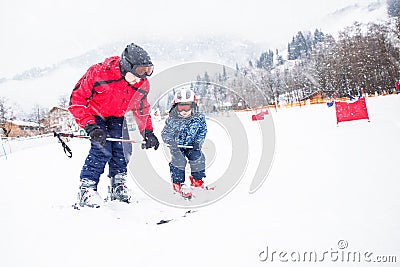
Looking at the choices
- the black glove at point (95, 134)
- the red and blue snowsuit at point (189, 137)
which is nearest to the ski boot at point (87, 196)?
the black glove at point (95, 134)

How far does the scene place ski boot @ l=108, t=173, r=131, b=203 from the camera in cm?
312

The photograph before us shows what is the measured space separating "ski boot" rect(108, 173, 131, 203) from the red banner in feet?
23.6

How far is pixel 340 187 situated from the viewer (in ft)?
8.63

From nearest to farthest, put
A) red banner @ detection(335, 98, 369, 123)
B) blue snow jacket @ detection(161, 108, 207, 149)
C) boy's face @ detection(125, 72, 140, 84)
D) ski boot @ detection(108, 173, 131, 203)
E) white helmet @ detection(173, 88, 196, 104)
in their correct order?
1. boy's face @ detection(125, 72, 140, 84)
2. ski boot @ detection(108, 173, 131, 203)
3. white helmet @ detection(173, 88, 196, 104)
4. blue snow jacket @ detection(161, 108, 207, 149)
5. red banner @ detection(335, 98, 369, 123)

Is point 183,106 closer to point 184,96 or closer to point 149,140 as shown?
point 184,96

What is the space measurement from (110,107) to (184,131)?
3.41 feet

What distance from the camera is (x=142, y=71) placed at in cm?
286

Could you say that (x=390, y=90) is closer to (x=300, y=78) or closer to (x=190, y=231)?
(x=300, y=78)

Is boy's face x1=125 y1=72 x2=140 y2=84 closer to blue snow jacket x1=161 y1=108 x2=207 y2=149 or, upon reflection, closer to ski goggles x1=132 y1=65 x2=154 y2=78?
ski goggles x1=132 y1=65 x2=154 y2=78

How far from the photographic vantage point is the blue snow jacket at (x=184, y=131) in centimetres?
362

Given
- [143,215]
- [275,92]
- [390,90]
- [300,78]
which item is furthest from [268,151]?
[300,78]

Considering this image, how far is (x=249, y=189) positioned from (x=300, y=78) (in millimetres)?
58129

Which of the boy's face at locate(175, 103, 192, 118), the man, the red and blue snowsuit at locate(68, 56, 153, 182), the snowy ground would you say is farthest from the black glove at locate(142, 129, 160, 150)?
the snowy ground

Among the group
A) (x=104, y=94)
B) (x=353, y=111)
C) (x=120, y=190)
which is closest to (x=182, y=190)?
(x=120, y=190)
